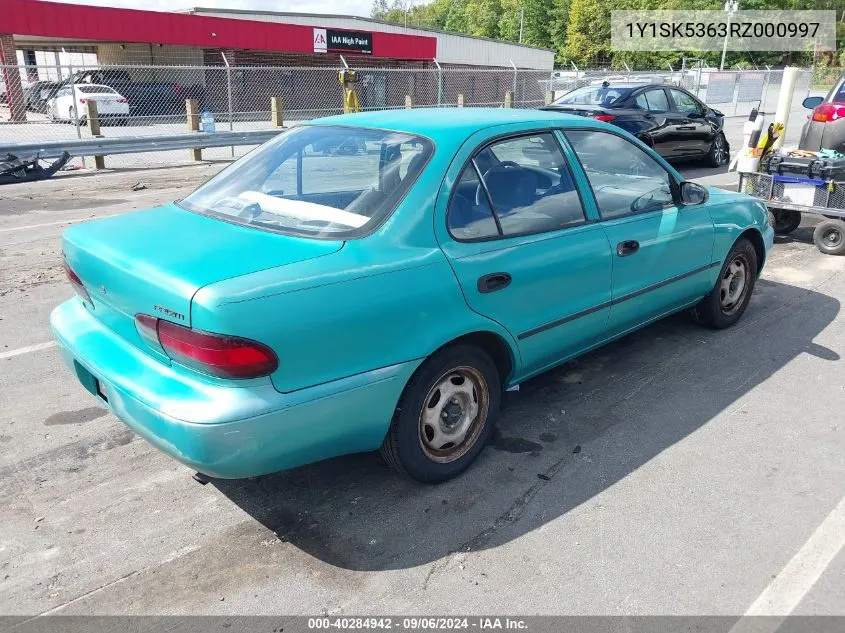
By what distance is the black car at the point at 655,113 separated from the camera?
1069 centimetres

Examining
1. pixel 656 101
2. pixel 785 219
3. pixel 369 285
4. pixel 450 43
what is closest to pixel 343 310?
pixel 369 285

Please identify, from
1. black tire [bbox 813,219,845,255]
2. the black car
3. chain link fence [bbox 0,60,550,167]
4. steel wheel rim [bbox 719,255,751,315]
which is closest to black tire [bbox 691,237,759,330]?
steel wheel rim [bbox 719,255,751,315]

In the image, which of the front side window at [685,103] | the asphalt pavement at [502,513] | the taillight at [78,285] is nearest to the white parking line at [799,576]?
the asphalt pavement at [502,513]

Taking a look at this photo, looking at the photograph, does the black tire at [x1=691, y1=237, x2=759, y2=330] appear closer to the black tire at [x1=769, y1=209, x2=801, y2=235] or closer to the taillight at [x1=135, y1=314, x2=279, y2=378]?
the black tire at [x1=769, y1=209, x2=801, y2=235]

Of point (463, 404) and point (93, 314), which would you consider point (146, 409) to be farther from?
point (463, 404)

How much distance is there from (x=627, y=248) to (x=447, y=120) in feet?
4.12

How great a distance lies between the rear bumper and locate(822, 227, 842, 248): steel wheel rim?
20.5ft

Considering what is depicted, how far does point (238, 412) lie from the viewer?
245cm

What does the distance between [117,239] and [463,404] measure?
Answer: 5.62 ft

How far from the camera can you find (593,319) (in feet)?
12.5

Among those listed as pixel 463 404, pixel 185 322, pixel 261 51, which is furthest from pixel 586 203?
pixel 261 51

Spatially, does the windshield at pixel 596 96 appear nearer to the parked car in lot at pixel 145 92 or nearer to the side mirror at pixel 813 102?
the side mirror at pixel 813 102

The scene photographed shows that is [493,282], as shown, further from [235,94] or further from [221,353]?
[235,94]

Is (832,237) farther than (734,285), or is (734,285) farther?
(832,237)
